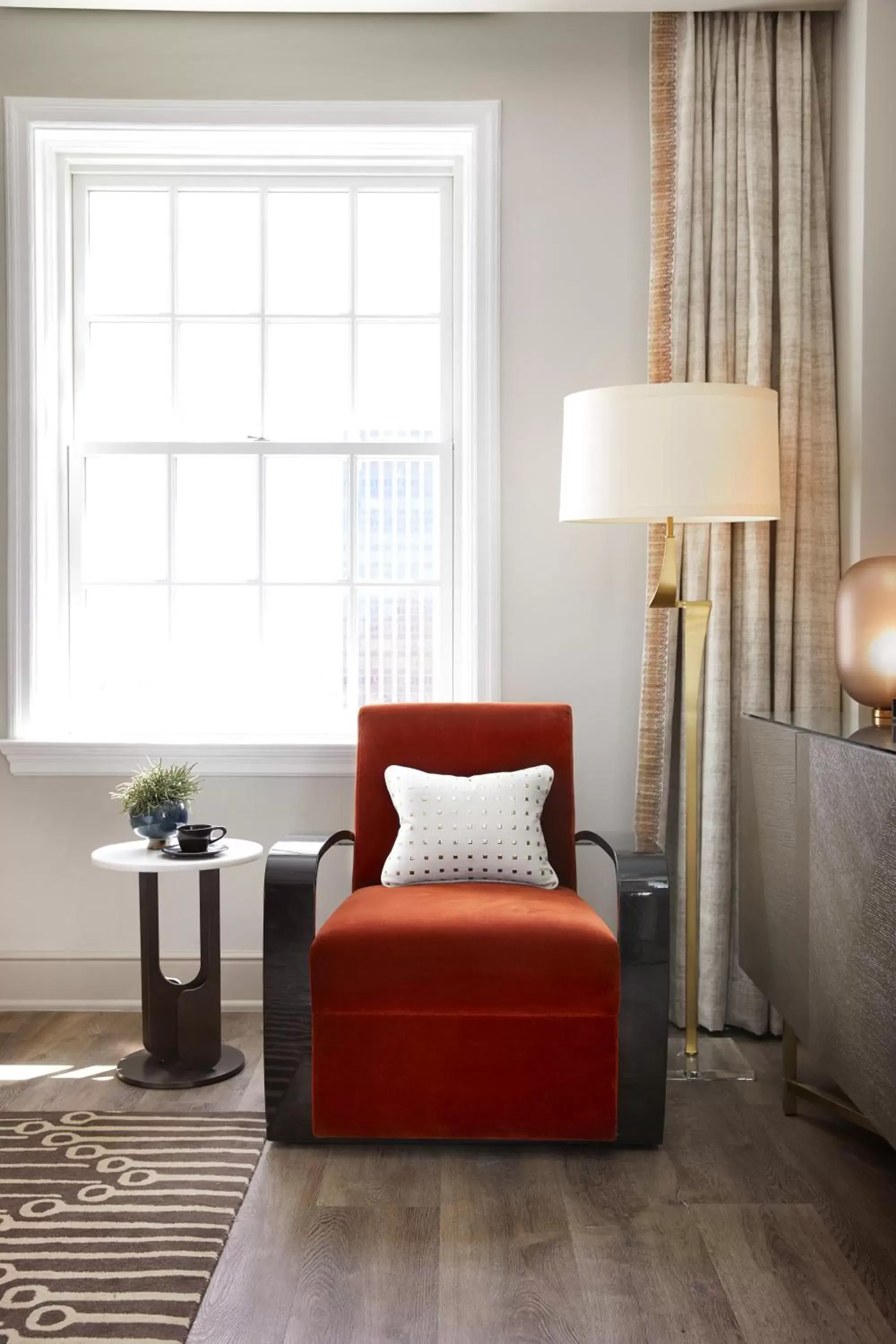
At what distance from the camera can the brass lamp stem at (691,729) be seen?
9.20ft

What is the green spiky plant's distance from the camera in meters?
2.82

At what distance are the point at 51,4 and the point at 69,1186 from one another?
3.08 m

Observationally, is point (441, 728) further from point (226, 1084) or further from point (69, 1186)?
point (69, 1186)

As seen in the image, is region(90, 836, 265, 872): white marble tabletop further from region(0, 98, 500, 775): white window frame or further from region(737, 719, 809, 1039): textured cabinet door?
region(737, 719, 809, 1039): textured cabinet door

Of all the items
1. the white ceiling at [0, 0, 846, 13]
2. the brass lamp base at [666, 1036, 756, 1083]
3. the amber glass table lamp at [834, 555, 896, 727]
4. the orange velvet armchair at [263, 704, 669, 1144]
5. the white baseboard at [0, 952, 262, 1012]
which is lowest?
the brass lamp base at [666, 1036, 756, 1083]

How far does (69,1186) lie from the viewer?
2225 millimetres

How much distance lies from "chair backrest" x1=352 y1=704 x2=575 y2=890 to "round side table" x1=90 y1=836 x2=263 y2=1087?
299 millimetres

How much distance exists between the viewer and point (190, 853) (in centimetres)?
277

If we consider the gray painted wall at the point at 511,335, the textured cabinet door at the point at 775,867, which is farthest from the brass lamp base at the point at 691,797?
the gray painted wall at the point at 511,335

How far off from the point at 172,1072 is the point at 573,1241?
121 centimetres

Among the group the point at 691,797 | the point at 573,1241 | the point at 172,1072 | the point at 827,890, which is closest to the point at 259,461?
the point at 691,797

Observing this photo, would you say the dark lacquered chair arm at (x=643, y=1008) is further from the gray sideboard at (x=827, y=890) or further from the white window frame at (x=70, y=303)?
the white window frame at (x=70, y=303)

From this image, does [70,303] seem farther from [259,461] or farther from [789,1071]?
[789,1071]

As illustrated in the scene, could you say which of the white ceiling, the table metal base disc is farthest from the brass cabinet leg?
the white ceiling
